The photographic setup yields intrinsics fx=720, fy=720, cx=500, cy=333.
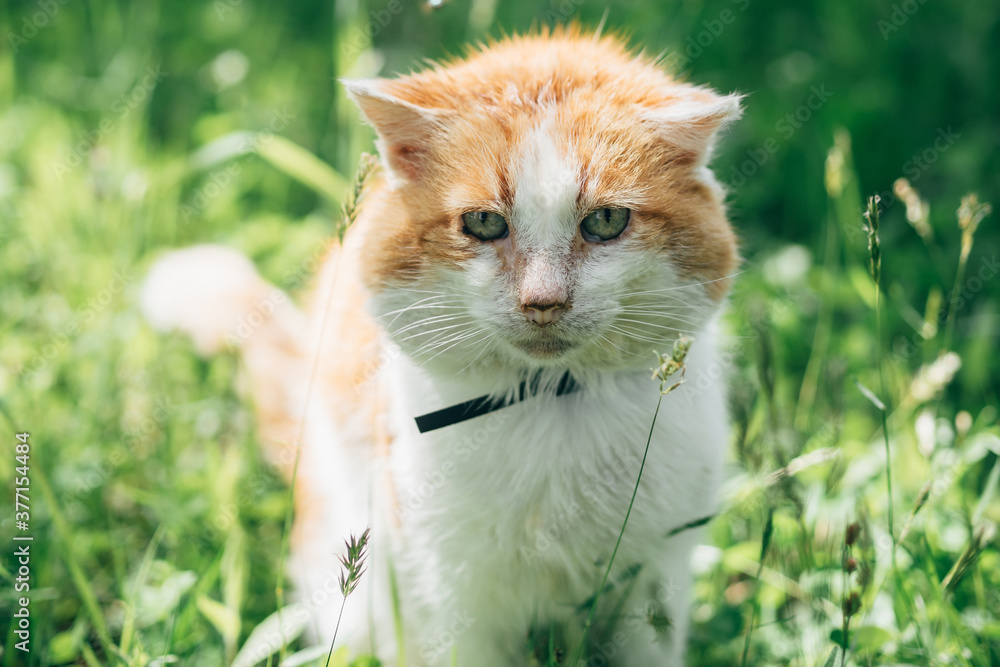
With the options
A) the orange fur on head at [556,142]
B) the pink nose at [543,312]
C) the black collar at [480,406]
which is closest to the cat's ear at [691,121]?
the orange fur on head at [556,142]

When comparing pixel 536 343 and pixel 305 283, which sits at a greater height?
pixel 305 283

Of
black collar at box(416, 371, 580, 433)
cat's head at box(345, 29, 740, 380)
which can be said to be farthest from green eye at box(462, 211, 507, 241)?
black collar at box(416, 371, 580, 433)

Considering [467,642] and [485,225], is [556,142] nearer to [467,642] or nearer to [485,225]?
[485,225]

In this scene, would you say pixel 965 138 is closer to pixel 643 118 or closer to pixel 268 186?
pixel 643 118

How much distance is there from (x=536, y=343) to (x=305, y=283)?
1781 millimetres

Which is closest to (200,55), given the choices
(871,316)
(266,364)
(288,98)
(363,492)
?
(288,98)

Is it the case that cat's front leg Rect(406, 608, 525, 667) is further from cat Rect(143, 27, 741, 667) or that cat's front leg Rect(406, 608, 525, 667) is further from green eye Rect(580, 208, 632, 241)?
green eye Rect(580, 208, 632, 241)

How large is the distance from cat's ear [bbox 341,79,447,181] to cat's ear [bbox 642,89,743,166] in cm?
46

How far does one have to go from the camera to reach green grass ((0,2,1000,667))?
5.82ft

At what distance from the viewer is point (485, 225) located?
1469mm

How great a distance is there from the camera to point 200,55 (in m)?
4.27

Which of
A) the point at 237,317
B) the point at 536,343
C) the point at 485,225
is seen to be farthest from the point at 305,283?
the point at 536,343

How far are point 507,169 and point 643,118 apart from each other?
1.01 ft

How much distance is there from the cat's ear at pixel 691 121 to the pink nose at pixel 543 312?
0.44 m
